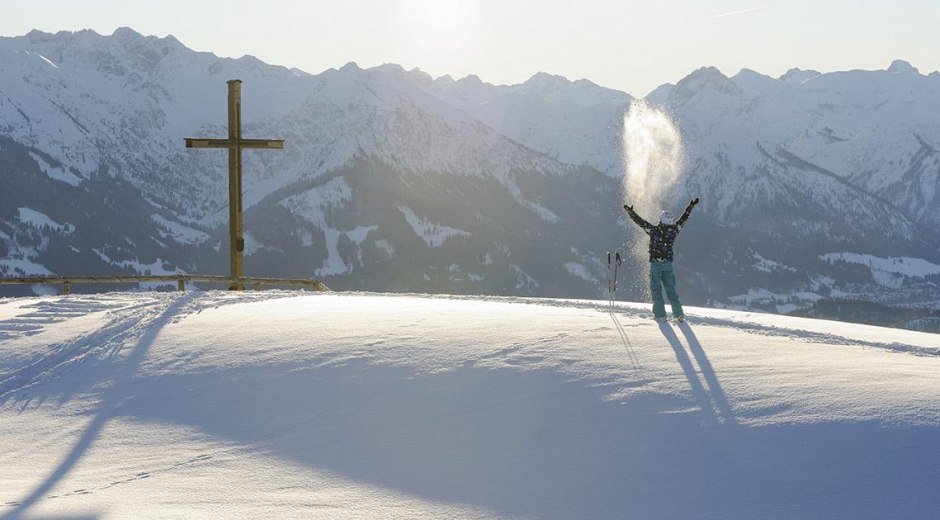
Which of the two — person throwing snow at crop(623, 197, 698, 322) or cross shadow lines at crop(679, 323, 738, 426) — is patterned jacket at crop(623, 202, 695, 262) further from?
cross shadow lines at crop(679, 323, 738, 426)

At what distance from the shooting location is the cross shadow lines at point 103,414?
8711 millimetres

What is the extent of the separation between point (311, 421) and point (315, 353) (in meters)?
2.40

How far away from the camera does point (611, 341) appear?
13.1 m

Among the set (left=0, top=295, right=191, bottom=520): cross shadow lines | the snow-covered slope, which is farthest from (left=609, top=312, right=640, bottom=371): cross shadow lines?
(left=0, top=295, right=191, bottom=520): cross shadow lines

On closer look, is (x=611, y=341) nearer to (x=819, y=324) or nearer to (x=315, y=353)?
(x=315, y=353)

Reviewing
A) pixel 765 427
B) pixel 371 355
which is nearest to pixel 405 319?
pixel 371 355

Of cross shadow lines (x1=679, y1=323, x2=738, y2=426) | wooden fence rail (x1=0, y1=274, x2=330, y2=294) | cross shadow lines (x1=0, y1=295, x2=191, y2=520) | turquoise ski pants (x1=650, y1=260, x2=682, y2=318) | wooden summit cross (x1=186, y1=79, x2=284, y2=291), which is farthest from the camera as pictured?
wooden summit cross (x1=186, y1=79, x2=284, y2=291)

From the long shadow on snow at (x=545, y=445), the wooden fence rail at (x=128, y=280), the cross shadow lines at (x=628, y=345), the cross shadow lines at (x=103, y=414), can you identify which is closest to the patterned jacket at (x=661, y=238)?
the cross shadow lines at (x=628, y=345)

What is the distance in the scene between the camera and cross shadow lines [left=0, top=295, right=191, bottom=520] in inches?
343

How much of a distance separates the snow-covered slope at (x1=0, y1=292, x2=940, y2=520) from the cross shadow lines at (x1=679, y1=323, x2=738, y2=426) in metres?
0.03

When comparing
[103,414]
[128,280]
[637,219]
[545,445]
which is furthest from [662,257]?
[128,280]

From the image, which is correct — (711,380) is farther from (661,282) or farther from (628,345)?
(661,282)

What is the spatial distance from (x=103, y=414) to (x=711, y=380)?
23.9 ft

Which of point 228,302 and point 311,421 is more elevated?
point 228,302
